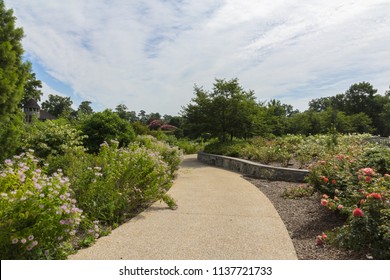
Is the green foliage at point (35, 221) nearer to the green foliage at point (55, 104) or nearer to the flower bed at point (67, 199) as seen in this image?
the flower bed at point (67, 199)

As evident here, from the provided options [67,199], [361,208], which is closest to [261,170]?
[361,208]

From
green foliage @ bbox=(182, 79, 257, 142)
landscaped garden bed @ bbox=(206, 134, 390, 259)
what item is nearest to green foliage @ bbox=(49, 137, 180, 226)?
landscaped garden bed @ bbox=(206, 134, 390, 259)

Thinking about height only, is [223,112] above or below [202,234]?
above

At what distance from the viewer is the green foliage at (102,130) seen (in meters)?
9.19

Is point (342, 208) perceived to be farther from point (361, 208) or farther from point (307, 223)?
point (307, 223)

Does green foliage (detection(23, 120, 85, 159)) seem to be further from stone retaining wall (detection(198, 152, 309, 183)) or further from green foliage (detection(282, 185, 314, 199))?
green foliage (detection(282, 185, 314, 199))

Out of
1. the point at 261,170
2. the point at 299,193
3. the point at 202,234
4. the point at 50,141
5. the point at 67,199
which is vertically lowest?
the point at 202,234

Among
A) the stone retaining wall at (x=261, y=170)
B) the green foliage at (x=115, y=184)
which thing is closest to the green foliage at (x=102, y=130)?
the stone retaining wall at (x=261, y=170)

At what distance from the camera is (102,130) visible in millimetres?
9281

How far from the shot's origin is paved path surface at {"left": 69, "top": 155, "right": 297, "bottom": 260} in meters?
2.93

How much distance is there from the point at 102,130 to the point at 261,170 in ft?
16.8

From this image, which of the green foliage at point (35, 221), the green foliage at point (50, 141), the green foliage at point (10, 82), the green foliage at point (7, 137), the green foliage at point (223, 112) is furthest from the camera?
the green foliage at point (223, 112)

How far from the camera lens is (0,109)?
212 inches

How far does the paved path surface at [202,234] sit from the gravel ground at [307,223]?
134 mm
